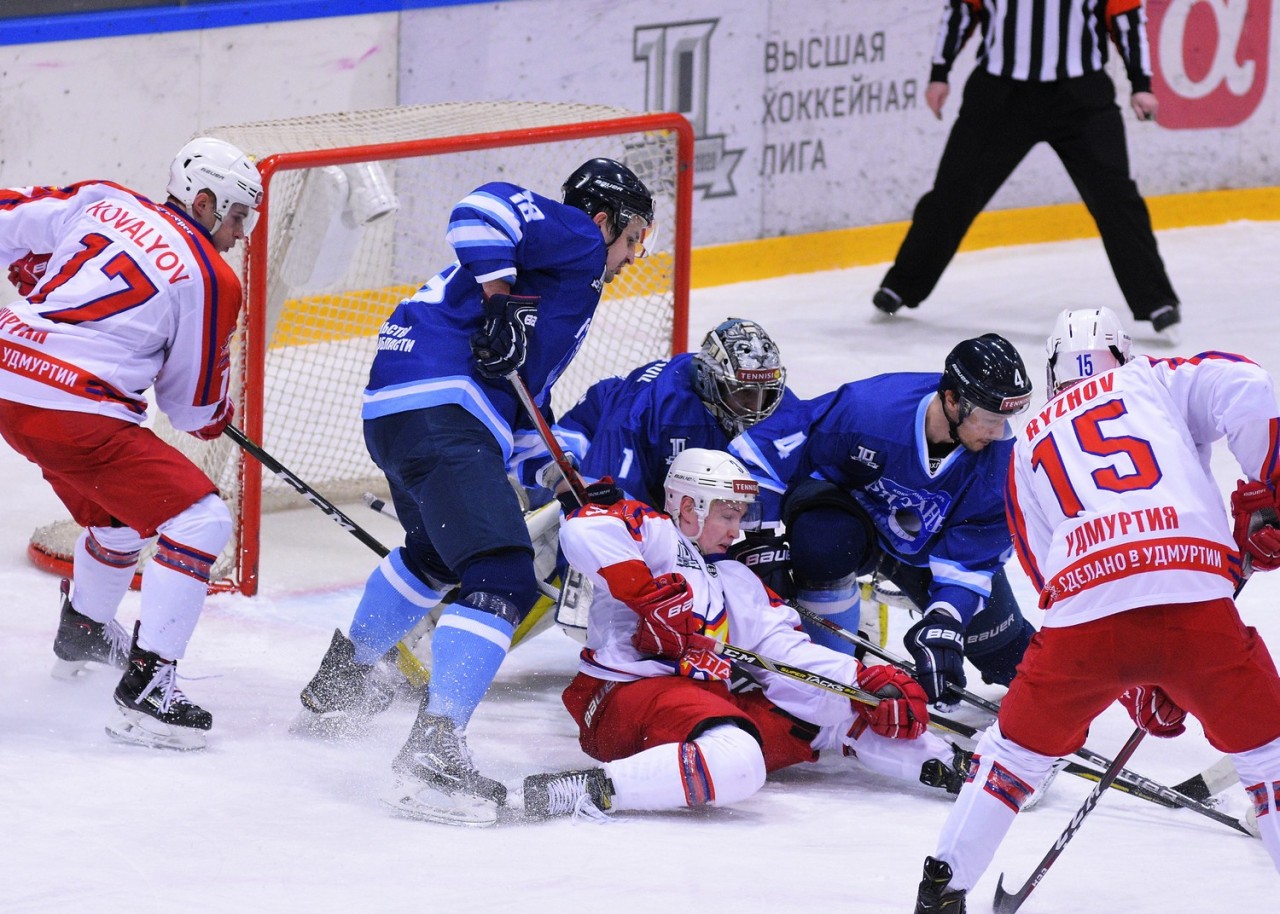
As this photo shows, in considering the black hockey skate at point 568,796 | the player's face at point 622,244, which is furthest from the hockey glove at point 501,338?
the black hockey skate at point 568,796

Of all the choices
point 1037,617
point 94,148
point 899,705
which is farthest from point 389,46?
point 899,705

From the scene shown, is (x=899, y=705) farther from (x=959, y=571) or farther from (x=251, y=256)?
(x=251, y=256)

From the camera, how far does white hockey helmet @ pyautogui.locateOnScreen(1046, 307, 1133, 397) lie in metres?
3.15

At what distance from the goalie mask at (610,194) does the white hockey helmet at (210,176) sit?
23.8 inches

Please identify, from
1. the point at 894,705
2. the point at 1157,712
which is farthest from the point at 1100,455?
the point at 894,705

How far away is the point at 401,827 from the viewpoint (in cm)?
330

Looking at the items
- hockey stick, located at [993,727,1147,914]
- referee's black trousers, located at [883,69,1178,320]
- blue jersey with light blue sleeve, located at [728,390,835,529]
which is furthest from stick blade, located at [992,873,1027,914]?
referee's black trousers, located at [883,69,1178,320]

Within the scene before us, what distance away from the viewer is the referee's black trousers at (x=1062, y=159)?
7066 mm

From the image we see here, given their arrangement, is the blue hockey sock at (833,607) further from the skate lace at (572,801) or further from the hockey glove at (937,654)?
the skate lace at (572,801)

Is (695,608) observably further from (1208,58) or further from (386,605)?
(1208,58)

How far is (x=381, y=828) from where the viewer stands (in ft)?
10.8

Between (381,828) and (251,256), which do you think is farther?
(251,256)

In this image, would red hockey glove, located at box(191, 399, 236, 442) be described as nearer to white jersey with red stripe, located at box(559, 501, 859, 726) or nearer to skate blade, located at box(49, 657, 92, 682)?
skate blade, located at box(49, 657, 92, 682)

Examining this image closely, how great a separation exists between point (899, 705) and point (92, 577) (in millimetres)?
1537
